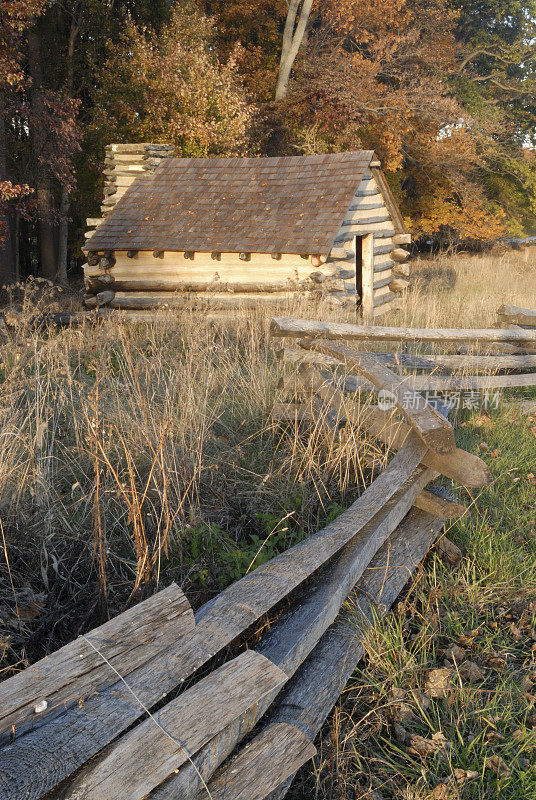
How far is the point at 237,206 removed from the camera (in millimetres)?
12031

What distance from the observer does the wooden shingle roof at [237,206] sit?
36.0 ft

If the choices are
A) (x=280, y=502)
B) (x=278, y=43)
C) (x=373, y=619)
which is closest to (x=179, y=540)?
(x=280, y=502)

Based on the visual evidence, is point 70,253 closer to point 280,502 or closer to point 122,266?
point 122,266

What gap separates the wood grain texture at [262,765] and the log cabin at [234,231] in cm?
885

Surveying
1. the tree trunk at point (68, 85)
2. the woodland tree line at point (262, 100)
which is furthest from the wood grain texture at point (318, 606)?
the tree trunk at point (68, 85)

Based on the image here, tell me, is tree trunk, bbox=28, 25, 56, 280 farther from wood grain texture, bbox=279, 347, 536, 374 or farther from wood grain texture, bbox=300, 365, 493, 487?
wood grain texture, bbox=300, 365, 493, 487

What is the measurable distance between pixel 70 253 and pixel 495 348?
20039mm

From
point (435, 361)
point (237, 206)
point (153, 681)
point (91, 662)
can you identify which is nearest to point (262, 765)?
point (153, 681)

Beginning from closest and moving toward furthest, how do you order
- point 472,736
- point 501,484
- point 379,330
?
1. point 472,736
2. point 501,484
3. point 379,330

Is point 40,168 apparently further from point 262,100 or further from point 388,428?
point 388,428

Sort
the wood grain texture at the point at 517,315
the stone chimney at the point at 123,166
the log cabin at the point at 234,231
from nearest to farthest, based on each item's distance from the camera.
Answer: the wood grain texture at the point at 517,315
the log cabin at the point at 234,231
the stone chimney at the point at 123,166

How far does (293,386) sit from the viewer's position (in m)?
5.21

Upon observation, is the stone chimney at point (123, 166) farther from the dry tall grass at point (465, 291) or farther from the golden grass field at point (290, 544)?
the golden grass field at point (290, 544)

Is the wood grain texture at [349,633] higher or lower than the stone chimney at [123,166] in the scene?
lower
